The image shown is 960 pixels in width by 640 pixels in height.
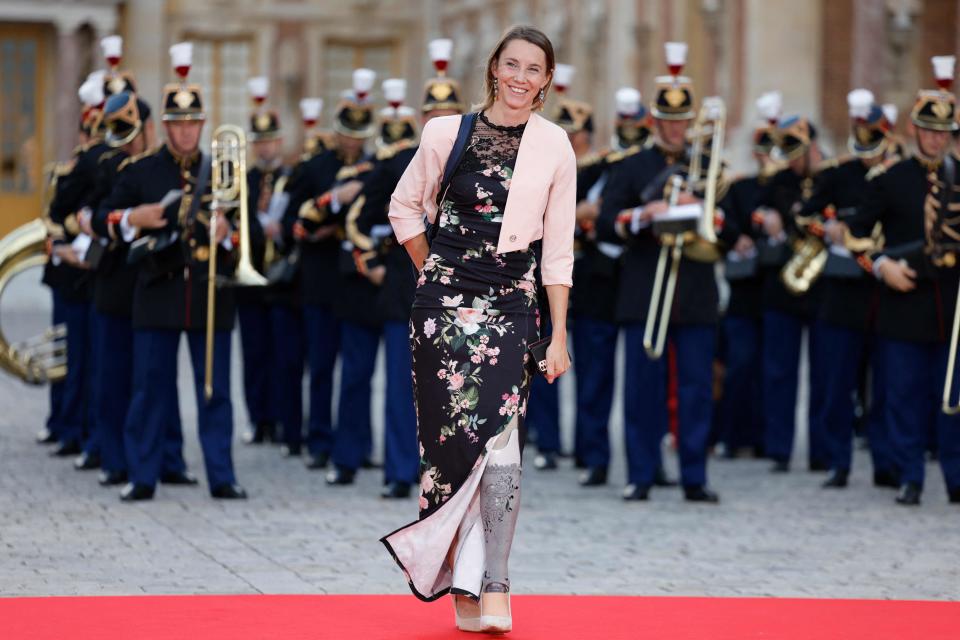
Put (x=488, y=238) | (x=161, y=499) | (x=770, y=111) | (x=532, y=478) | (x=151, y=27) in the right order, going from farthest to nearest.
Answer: (x=151, y=27) → (x=770, y=111) → (x=532, y=478) → (x=161, y=499) → (x=488, y=238)

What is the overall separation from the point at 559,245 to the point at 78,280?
249 inches

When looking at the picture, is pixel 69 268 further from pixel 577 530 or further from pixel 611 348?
pixel 577 530

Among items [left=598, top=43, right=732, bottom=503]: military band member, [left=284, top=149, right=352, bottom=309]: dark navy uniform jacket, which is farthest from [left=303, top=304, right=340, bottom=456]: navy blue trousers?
[left=598, top=43, right=732, bottom=503]: military band member

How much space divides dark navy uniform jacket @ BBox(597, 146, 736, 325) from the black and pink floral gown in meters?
4.37

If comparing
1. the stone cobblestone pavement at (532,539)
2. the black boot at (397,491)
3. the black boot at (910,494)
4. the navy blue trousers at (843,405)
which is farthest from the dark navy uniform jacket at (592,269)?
the black boot at (910,494)

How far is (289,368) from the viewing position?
46.3 ft

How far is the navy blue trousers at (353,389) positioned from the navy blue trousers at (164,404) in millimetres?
1136

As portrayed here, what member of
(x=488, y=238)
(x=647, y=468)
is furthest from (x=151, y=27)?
(x=488, y=238)

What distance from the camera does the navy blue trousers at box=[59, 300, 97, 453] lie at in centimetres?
1322

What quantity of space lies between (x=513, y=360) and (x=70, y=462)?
21.8 ft

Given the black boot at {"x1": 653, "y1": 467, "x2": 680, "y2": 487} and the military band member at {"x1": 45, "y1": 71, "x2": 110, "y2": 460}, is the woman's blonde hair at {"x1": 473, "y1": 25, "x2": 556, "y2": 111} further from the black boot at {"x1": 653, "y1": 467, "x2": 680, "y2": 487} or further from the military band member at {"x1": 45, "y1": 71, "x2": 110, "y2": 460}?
the black boot at {"x1": 653, "y1": 467, "x2": 680, "y2": 487}

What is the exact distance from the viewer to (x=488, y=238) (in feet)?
22.8

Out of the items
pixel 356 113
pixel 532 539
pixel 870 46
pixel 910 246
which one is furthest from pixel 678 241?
pixel 870 46

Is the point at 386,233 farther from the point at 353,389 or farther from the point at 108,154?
the point at 108,154
